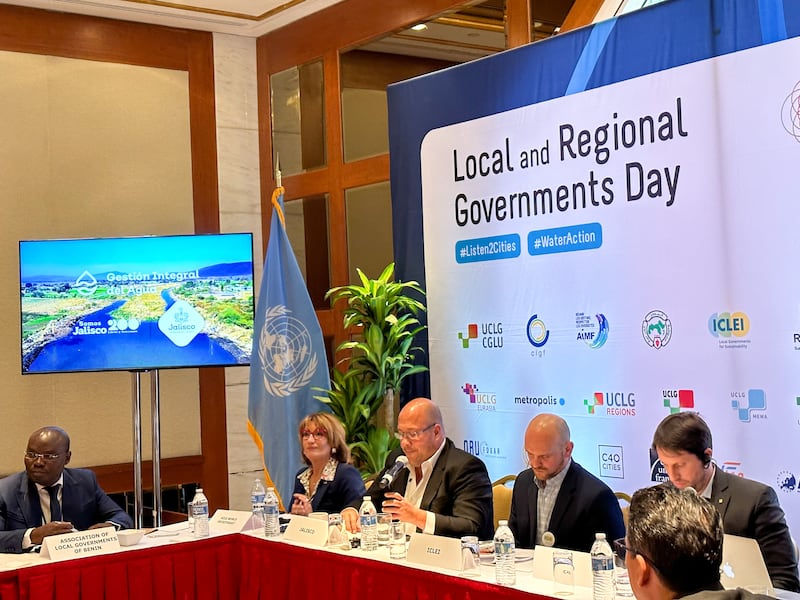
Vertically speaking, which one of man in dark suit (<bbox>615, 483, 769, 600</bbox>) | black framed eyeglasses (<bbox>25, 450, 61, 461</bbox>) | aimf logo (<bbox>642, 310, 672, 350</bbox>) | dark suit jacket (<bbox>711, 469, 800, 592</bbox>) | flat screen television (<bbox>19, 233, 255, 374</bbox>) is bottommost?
dark suit jacket (<bbox>711, 469, 800, 592</bbox>)

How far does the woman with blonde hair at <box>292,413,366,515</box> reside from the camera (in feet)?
15.0

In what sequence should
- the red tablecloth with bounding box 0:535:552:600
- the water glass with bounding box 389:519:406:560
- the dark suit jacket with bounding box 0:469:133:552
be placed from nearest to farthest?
the red tablecloth with bounding box 0:535:552:600 → the water glass with bounding box 389:519:406:560 → the dark suit jacket with bounding box 0:469:133:552

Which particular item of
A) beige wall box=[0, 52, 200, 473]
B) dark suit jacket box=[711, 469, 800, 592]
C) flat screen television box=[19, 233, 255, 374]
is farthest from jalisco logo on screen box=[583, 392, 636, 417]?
beige wall box=[0, 52, 200, 473]

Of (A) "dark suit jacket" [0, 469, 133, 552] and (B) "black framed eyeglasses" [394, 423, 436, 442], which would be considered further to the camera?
(A) "dark suit jacket" [0, 469, 133, 552]

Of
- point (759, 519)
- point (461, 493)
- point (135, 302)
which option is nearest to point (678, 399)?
point (461, 493)

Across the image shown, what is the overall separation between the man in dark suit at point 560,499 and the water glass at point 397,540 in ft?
1.75

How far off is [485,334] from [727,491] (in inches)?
91.0

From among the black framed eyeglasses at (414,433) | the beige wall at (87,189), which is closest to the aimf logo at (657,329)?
the black framed eyeglasses at (414,433)

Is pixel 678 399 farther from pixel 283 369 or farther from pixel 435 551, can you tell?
pixel 283 369

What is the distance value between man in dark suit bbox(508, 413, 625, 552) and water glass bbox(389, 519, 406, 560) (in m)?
0.53

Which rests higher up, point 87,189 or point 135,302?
point 87,189

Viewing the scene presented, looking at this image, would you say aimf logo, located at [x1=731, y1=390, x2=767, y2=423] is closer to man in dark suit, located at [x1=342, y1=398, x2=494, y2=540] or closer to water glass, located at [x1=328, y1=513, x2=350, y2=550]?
man in dark suit, located at [x1=342, y1=398, x2=494, y2=540]

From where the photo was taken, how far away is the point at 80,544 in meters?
3.78

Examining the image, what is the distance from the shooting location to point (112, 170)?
22.8 feet
